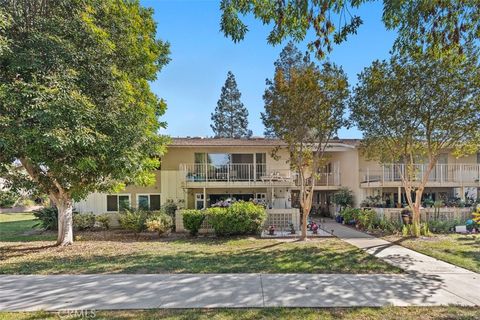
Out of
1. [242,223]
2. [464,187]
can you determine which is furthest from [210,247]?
[464,187]

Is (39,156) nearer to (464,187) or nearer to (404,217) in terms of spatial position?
(404,217)

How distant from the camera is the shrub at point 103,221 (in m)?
17.5

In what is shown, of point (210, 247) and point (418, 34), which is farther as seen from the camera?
point (210, 247)

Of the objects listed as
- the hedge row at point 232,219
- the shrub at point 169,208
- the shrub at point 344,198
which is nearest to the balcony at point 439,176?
the shrub at point 344,198

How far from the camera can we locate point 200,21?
8391 mm

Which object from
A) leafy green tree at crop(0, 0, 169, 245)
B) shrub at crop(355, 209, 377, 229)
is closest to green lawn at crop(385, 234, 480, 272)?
shrub at crop(355, 209, 377, 229)

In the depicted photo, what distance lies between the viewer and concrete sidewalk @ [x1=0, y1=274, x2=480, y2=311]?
5.71 metres

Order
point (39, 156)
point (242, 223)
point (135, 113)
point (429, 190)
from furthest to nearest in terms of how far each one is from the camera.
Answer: point (429, 190)
point (242, 223)
point (135, 113)
point (39, 156)

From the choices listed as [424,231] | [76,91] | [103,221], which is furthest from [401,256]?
[103,221]

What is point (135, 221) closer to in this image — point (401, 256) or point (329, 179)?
point (401, 256)

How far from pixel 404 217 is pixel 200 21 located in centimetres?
1325

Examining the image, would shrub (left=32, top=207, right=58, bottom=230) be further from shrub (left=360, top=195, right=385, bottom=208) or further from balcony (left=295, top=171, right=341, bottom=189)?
shrub (left=360, top=195, right=385, bottom=208)

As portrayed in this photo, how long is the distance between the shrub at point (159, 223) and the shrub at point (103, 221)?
181 inches

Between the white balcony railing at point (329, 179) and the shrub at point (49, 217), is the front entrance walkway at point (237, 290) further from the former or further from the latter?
the white balcony railing at point (329, 179)
